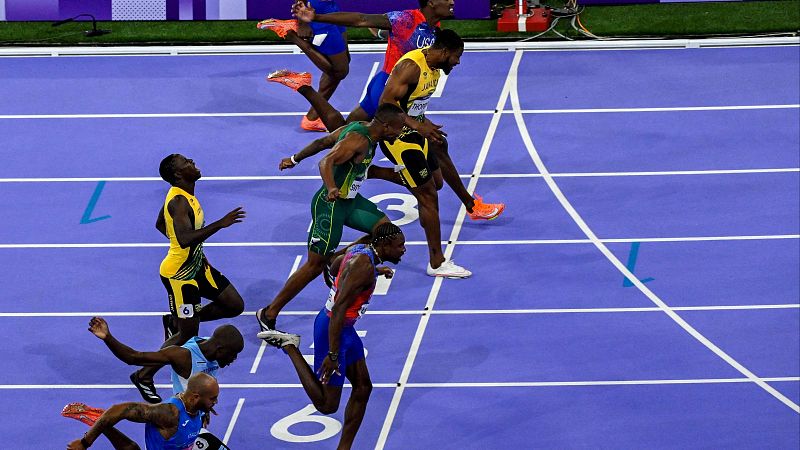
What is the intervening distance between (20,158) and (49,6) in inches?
168

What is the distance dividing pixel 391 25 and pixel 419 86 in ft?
5.43

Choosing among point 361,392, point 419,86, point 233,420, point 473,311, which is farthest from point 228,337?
point 419,86

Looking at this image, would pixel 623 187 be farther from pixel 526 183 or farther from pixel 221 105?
pixel 221 105

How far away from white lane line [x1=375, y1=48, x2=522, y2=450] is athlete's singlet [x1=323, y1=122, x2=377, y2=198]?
1357mm

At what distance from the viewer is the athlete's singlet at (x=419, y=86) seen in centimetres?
1209

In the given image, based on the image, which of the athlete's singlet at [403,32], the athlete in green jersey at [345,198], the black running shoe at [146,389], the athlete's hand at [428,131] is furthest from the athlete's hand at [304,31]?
the black running shoe at [146,389]

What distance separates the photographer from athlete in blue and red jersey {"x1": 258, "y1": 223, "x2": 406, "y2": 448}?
9484 millimetres

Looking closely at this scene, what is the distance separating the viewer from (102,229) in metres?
13.6

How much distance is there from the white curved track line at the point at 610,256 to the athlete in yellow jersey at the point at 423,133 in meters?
1.42

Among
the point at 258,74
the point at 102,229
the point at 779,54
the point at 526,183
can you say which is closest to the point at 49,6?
the point at 258,74

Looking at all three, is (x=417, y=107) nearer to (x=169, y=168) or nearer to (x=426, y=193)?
(x=426, y=193)

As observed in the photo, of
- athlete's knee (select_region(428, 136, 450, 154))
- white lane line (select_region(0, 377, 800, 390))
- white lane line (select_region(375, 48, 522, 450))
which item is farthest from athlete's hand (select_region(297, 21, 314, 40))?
white lane line (select_region(0, 377, 800, 390))

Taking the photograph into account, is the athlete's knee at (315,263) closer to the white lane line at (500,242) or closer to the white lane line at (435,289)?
the white lane line at (435,289)

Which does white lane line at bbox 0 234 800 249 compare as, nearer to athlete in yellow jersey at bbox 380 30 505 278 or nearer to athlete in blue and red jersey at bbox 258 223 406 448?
athlete in yellow jersey at bbox 380 30 505 278
